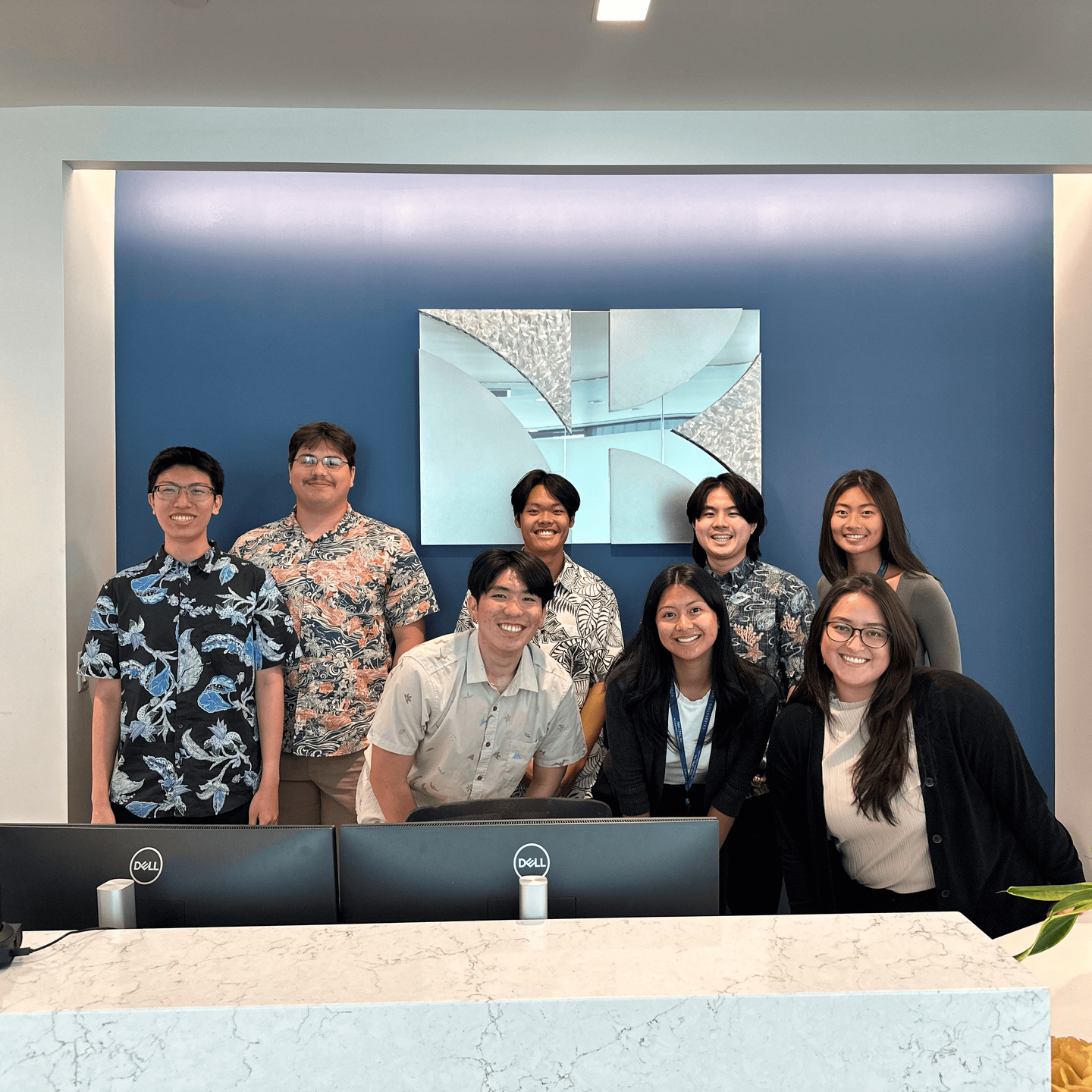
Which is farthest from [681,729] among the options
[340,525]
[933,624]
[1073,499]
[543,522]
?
[1073,499]

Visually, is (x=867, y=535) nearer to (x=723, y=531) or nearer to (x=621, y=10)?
(x=723, y=531)

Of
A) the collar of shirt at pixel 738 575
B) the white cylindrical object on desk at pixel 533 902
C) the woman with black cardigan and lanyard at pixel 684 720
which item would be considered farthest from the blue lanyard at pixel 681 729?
the white cylindrical object on desk at pixel 533 902

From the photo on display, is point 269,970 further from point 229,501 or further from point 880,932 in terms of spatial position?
point 229,501

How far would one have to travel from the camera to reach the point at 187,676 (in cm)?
294

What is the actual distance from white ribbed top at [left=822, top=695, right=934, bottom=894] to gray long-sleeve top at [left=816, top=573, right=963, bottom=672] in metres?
0.74

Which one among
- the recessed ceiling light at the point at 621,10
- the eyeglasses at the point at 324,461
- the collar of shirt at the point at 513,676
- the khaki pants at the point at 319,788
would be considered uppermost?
the recessed ceiling light at the point at 621,10

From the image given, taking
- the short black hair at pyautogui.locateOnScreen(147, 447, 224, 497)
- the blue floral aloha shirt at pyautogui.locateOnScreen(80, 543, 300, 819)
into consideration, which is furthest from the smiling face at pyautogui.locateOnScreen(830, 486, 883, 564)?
the short black hair at pyautogui.locateOnScreen(147, 447, 224, 497)

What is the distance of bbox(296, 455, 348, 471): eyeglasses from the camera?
3463 mm

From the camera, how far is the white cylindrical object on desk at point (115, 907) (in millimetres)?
1387

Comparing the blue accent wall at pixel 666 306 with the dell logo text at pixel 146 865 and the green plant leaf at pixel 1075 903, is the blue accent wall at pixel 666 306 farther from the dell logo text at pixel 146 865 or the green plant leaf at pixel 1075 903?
the green plant leaf at pixel 1075 903

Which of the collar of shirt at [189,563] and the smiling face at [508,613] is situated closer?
the smiling face at [508,613]

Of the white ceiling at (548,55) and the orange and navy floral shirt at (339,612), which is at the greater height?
the white ceiling at (548,55)

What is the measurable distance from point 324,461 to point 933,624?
2.09 m

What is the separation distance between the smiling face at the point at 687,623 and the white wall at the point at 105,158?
1.60 meters
